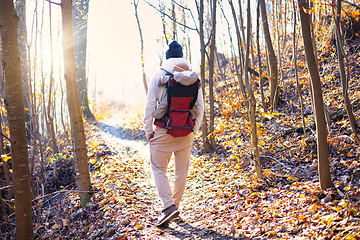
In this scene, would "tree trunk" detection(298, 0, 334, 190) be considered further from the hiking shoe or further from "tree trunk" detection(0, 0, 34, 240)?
"tree trunk" detection(0, 0, 34, 240)

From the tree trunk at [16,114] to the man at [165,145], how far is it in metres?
Answer: 1.35

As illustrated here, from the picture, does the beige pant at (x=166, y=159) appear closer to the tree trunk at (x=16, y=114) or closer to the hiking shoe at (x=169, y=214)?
the hiking shoe at (x=169, y=214)

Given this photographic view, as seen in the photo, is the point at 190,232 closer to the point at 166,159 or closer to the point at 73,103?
the point at 166,159

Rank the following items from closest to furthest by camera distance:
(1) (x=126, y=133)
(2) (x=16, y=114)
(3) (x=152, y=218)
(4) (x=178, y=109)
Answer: (2) (x=16, y=114), (4) (x=178, y=109), (3) (x=152, y=218), (1) (x=126, y=133)

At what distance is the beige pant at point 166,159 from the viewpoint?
2961 mm

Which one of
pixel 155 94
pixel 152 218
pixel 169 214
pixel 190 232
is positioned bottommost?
pixel 152 218

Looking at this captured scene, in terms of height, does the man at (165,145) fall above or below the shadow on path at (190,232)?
above

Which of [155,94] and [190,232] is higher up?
[155,94]

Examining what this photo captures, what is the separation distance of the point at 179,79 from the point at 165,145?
0.89m

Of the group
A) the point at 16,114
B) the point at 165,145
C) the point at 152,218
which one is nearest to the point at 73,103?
the point at 16,114

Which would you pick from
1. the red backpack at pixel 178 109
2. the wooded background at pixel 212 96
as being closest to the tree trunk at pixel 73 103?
the wooded background at pixel 212 96

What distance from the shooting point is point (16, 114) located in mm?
2232

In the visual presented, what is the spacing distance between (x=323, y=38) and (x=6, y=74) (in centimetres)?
785

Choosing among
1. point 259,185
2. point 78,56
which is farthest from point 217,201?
point 78,56
